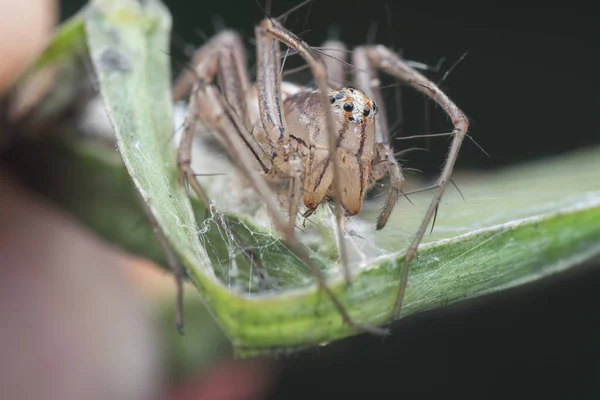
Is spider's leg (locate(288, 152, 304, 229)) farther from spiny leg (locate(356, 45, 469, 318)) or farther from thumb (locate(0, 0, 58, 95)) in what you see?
thumb (locate(0, 0, 58, 95))

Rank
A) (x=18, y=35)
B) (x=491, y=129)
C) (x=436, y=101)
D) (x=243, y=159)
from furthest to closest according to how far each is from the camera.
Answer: (x=491, y=129) → (x=18, y=35) → (x=436, y=101) → (x=243, y=159)

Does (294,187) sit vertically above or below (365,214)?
above

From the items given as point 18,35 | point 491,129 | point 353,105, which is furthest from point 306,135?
point 491,129

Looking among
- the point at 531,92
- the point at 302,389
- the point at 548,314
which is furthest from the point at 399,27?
the point at 302,389

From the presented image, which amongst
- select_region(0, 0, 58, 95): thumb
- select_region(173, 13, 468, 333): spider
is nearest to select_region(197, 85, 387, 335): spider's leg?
select_region(173, 13, 468, 333): spider

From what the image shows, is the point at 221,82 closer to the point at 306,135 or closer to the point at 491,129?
the point at 306,135

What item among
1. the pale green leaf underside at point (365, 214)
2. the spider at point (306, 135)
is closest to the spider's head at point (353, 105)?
the spider at point (306, 135)

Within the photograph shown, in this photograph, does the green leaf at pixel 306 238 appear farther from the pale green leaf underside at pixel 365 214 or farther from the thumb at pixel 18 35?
the thumb at pixel 18 35
